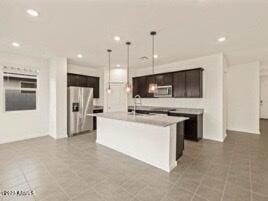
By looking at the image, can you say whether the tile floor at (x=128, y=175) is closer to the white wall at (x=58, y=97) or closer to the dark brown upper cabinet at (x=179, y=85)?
the white wall at (x=58, y=97)

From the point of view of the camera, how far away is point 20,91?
16.8ft

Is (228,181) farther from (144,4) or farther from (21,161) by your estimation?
(21,161)

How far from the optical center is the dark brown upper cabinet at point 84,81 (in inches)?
238

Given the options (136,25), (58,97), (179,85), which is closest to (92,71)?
(58,97)

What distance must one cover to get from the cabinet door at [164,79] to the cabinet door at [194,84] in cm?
72

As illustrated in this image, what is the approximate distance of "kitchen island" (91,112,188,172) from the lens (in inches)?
119

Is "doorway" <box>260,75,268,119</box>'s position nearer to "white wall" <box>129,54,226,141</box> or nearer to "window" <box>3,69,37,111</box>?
"white wall" <box>129,54,226,141</box>

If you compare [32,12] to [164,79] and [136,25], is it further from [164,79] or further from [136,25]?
[164,79]

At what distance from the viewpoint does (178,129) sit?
3.40 m

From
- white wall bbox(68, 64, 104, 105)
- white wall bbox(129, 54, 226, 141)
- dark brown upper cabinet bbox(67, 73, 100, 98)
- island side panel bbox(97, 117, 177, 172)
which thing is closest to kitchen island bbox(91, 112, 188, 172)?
island side panel bbox(97, 117, 177, 172)

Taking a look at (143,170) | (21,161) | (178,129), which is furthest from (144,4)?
(21,161)

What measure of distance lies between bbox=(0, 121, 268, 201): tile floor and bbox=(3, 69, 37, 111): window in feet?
4.87

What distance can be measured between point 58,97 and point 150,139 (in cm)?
370

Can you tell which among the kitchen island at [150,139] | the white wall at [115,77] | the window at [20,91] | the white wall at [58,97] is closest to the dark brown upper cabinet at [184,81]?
the white wall at [115,77]
